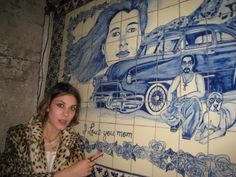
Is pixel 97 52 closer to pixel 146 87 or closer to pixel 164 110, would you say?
pixel 146 87

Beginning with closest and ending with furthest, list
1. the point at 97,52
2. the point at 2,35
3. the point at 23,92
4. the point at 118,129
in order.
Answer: the point at 118,129, the point at 97,52, the point at 2,35, the point at 23,92

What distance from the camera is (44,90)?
7.76 feet

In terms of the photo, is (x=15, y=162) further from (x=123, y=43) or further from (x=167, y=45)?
(x=167, y=45)

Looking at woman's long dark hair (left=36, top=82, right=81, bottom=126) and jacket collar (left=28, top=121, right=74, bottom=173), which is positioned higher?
woman's long dark hair (left=36, top=82, right=81, bottom=126)

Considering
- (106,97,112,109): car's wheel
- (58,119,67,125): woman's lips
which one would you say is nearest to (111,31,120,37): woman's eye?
(106,97,112,109): car's wheel

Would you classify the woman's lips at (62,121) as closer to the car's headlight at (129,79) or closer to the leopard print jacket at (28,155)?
the leopard print jacket at (28,155)

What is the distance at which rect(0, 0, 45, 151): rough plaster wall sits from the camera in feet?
6.97

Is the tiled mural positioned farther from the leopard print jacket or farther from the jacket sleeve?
the jacket sleeve

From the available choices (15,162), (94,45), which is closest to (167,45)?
(94,45)

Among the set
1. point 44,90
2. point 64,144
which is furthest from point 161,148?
point 44,90

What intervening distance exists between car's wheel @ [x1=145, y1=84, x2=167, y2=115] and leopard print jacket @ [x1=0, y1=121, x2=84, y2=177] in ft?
2.28

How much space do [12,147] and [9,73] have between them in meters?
0.88

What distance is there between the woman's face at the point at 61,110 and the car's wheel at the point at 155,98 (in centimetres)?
56

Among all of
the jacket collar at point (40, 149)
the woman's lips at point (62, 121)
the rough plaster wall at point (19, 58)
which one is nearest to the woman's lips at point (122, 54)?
the woman's lips at point (62, 121)
